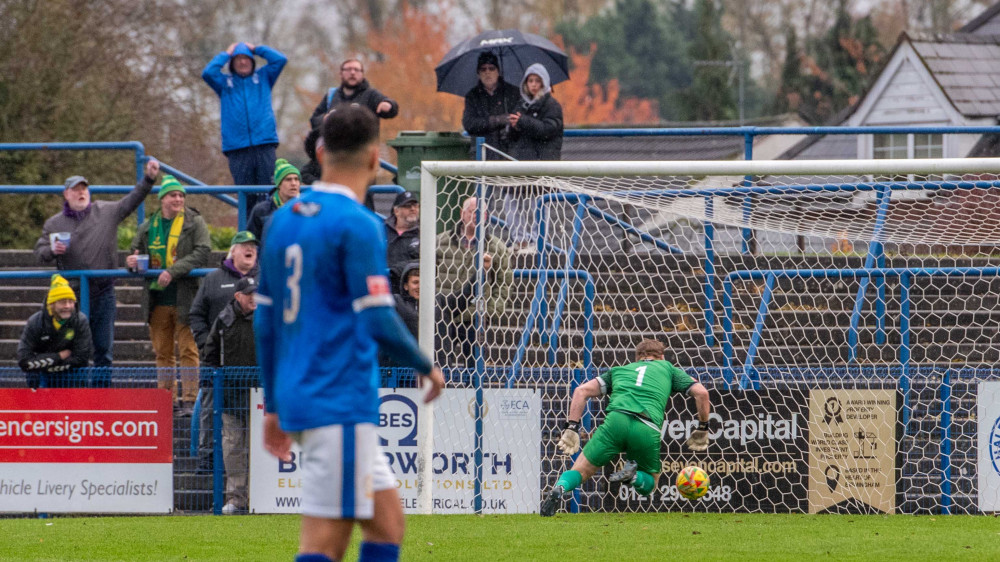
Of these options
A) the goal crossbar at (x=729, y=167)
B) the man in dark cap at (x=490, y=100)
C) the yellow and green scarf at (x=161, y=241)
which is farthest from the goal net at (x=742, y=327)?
the yellow and green scarf at (x=161, y=241)

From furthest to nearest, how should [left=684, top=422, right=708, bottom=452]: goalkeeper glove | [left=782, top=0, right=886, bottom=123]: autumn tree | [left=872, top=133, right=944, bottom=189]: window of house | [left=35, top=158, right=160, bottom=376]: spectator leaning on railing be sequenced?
[left=782, top=0, right=886, bottom=123]: autumn tree → [left=872, top=133, right=944, bottom=189]: window of house → [left=35, top=158, right=160, bottom=376]: spectator leaning on railing → [left=684, top=422, right=708, bottom=452]: goalkeeper glove

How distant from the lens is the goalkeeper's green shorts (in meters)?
9.08

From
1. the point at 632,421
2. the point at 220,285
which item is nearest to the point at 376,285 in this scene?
the point at 632,421

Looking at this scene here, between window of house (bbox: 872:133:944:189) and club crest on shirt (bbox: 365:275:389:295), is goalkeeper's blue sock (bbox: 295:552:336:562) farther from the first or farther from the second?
window of house (bbox: 872:133:944:189)

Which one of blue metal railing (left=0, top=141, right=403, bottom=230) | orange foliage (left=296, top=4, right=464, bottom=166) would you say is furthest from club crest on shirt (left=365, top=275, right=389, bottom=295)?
orange foliage (left=296, top=4, right=464, bottom=166)

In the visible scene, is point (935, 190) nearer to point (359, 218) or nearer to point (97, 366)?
point (97, 366)

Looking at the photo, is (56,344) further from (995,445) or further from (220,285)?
(995,445)

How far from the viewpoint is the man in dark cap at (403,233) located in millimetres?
10414

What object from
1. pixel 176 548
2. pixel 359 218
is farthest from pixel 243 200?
pixel 359 218

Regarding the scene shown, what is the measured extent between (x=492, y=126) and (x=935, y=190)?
Answer: 13.0ft

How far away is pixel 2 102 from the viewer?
18.5 m

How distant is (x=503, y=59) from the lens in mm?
13023

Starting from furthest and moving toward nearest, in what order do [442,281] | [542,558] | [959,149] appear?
[959,149], [442,281], [542,558]

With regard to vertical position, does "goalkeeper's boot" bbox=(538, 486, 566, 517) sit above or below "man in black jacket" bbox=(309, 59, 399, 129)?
below
